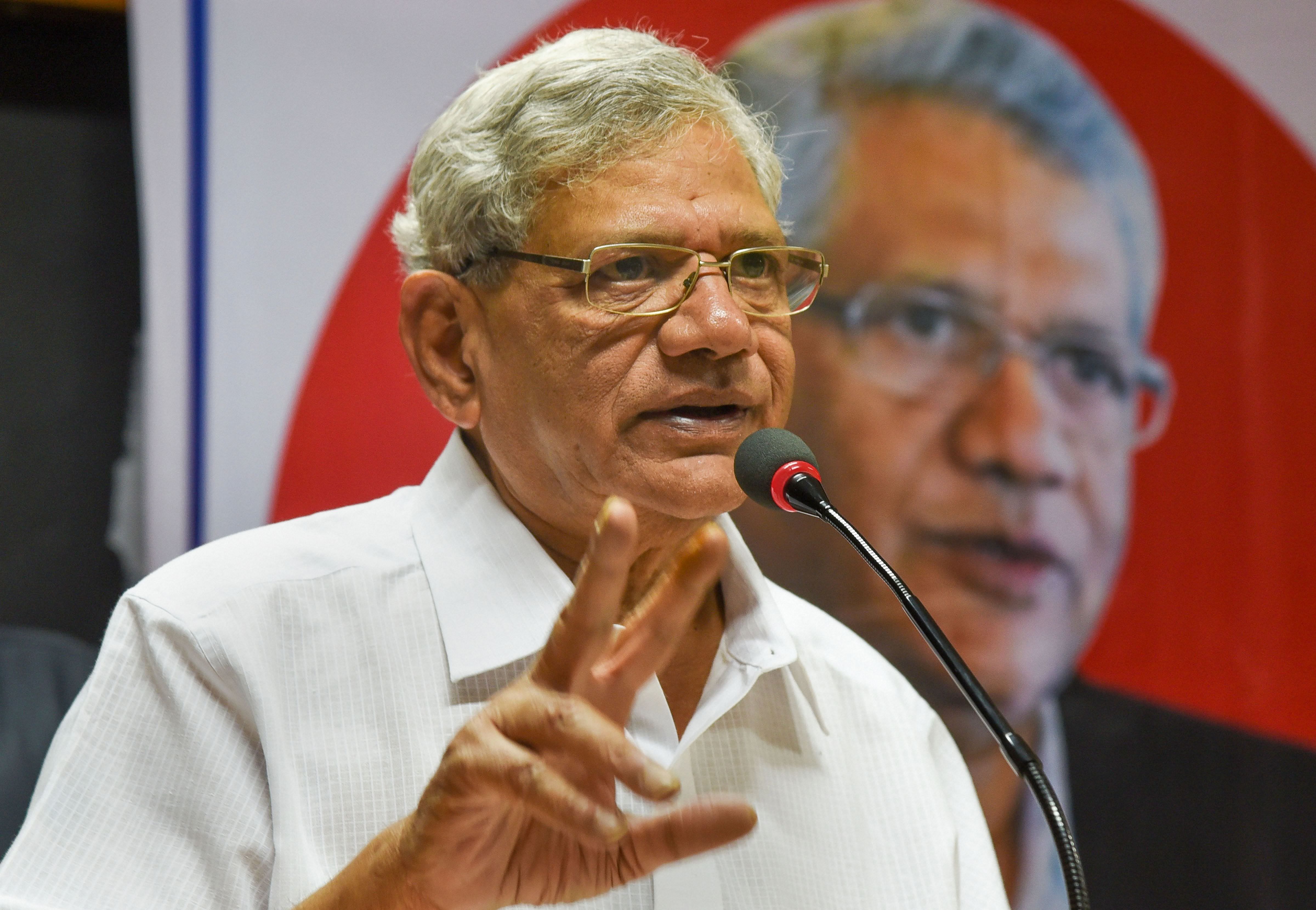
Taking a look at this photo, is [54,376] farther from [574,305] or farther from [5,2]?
[574,305]

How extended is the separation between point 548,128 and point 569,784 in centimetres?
75

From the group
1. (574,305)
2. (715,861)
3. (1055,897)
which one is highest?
(574,305)

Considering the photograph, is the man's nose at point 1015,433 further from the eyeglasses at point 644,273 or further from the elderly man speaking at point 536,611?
the eyeglasses at point 644,273

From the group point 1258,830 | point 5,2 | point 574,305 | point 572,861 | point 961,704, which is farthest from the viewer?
point 1258,830

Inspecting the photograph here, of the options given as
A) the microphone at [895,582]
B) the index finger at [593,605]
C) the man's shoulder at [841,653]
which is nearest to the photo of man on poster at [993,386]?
the man's shoulder at [841,653]

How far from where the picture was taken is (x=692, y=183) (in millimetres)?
1262

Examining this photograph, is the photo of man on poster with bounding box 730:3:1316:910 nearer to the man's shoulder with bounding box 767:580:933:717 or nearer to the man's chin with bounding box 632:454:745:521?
the man's shoulder with bounding box 767:580:933:717

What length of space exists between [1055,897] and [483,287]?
1.68 metres

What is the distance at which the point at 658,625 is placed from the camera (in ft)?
2.90

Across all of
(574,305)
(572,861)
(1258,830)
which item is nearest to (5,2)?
(574,305)

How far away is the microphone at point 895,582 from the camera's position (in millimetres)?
851

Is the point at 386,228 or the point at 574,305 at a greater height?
the point at 386,228

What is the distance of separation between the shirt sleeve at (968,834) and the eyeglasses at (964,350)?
82cm

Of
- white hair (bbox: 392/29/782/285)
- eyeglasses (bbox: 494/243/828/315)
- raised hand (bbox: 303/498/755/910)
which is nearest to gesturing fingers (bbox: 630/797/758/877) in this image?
raised hand (bbox: 303/498/755/910)
